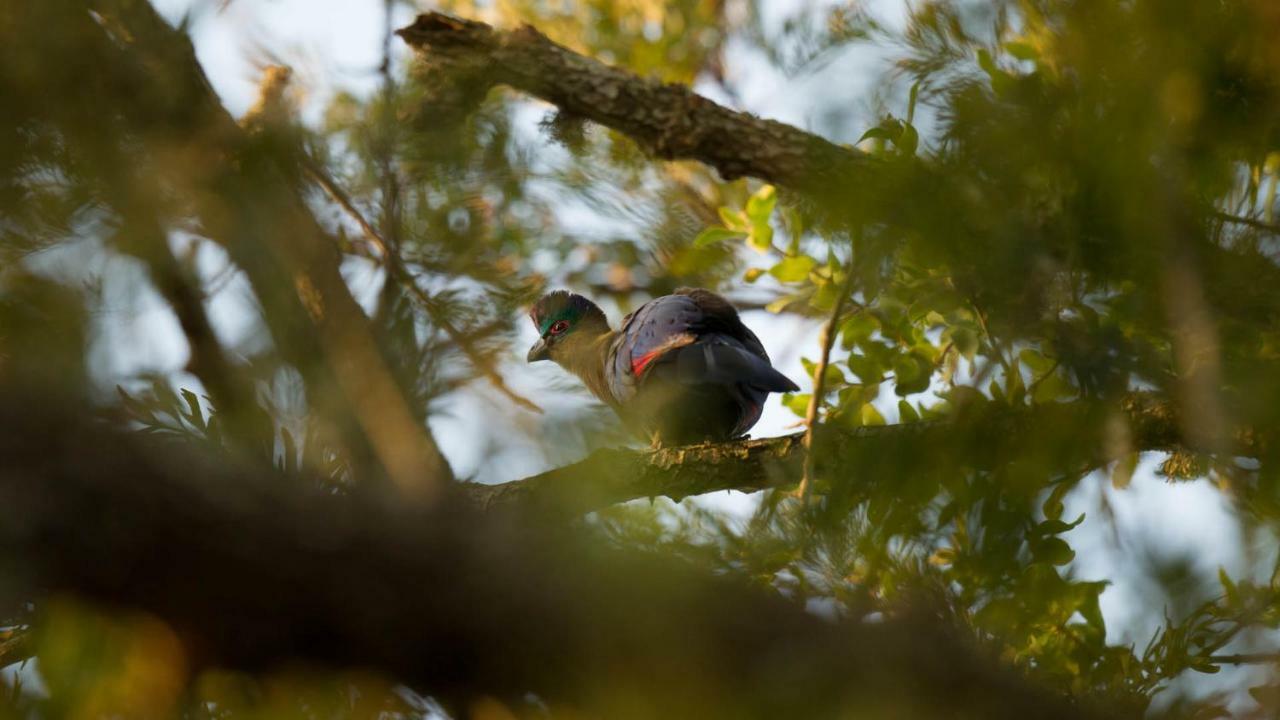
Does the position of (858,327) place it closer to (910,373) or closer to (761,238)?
(910,373)

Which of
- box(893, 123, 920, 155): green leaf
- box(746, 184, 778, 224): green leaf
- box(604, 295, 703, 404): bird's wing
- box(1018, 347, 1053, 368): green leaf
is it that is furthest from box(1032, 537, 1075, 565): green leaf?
box(746, 184, 778, 224): green leaf

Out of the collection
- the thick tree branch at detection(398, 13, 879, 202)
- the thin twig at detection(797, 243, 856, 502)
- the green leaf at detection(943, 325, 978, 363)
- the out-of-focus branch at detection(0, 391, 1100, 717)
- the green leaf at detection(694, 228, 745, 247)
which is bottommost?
the out-of-focus branch at detection(0, 391, 1100, 717)

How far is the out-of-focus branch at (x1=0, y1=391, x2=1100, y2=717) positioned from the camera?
3.24ft

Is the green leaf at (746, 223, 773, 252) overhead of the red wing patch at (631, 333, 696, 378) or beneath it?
overhead

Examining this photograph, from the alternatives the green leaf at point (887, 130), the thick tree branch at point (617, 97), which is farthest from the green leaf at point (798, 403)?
the green leaf at point (887, 130)

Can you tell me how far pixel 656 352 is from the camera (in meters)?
3.88

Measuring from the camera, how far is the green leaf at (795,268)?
3.56 meters

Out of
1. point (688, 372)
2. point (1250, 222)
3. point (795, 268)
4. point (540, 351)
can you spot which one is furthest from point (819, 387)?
point (540, 351)

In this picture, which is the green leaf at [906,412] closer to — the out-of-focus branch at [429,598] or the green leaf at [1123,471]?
the green leaf at [1123,471]

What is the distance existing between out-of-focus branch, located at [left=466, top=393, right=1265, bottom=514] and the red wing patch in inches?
21.3

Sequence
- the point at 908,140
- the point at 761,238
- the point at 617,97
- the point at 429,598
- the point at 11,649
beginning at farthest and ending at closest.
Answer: the point at 617,97
the point at 761,238
the point at 11,649
the point at 908,140
the point at 429,598

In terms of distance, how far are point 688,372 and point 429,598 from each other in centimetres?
266

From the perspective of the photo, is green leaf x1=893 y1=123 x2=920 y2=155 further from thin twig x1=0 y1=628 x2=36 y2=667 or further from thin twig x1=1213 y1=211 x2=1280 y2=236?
thin twig x1=0 y1=628 x2=36 y2=667

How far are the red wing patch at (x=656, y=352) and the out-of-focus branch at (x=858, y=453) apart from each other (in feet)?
1.77
